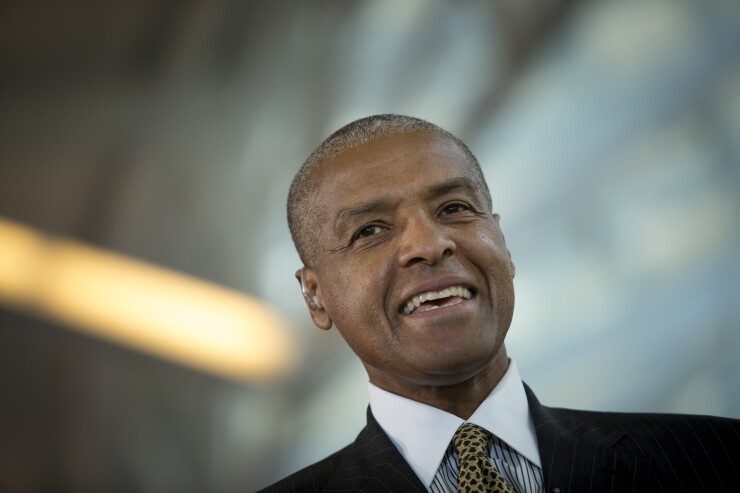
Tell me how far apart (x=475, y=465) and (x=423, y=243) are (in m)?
0.42

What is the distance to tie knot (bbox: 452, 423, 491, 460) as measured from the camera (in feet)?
5.46

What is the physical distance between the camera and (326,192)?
1938mm

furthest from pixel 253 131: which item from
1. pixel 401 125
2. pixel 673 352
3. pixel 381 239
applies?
pixel 673 352

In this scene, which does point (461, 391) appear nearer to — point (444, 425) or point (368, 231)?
point (444, 425)

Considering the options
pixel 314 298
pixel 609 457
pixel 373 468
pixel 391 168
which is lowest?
pixel 609 457

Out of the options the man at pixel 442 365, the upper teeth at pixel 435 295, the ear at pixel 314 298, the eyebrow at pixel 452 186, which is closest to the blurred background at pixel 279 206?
the ear at pixel 314 298

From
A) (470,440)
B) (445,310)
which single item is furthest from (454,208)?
(470,440)

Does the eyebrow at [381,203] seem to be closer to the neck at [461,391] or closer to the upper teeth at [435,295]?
the upper teeth at [435,295]

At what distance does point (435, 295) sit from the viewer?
5.67ft

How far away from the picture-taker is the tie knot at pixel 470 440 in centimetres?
166

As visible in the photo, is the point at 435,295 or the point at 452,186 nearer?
the point at 435,295

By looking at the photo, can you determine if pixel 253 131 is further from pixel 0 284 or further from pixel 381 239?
pixel 381 239

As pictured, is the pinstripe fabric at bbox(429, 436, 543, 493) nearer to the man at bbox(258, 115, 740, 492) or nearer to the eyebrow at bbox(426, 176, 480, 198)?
the man at bbox(258, 115, 740, 492)

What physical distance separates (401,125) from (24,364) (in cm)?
144
